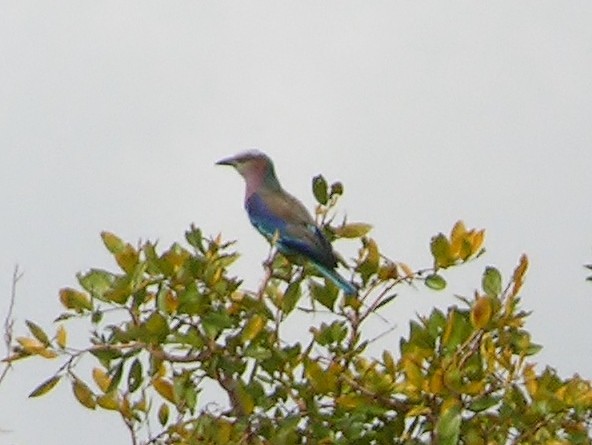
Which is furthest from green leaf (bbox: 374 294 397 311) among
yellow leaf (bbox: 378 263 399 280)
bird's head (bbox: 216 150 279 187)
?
bird's head (bbox: 216 150 279 187)

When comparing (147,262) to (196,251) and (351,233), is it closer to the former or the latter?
(196,251)

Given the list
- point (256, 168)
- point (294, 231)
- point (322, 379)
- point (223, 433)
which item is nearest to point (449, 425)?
point (322, 379)

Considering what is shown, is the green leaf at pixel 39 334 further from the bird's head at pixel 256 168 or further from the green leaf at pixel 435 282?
the bird's head at pixel 256 168

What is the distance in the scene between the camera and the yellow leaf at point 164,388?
752cm

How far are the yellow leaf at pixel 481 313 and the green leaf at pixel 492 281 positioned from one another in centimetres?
16

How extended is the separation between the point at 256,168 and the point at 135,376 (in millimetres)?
4767

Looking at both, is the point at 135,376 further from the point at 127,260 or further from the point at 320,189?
the point at 320,189

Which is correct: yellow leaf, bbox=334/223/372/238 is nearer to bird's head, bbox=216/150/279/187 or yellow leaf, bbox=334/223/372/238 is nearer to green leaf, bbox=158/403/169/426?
green leaf, bbox=158/403/169/426

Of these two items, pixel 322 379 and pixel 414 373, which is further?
pixel 322 379

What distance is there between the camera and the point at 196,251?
24.8 feet

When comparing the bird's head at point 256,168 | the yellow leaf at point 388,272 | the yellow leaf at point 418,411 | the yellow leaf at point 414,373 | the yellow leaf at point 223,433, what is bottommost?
the yellow leaf at point 223,433

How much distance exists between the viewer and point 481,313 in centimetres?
709

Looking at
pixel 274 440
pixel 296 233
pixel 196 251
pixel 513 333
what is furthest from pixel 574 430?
pixel 296 233

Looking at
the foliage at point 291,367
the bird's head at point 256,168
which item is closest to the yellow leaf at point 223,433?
the foliage at point 291,367
